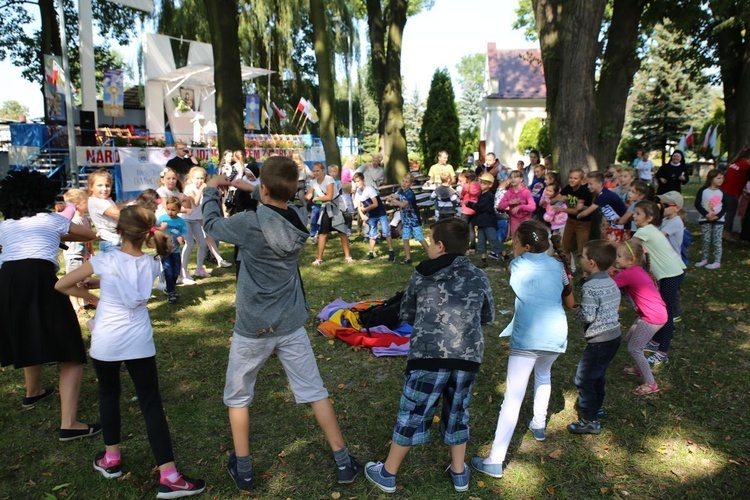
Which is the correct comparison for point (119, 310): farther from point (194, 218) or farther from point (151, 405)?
point (194, 218)

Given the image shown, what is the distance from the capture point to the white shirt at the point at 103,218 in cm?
588

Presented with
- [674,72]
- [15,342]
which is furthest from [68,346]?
[674,72]

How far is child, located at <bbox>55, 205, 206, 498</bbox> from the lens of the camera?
3137mm

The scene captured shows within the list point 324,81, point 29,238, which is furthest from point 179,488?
point 324,81

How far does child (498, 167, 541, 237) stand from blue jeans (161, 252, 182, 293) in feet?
18.4

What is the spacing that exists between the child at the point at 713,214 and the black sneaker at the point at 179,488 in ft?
29.9

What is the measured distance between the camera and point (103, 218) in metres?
6.00

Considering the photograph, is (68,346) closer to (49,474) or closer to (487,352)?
(49,474)

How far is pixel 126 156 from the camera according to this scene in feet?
53.9

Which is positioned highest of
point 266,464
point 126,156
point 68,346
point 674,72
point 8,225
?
point 674,72

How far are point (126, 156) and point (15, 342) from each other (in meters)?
14.2

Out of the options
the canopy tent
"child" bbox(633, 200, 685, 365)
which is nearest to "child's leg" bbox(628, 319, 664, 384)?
"child" bbox(633, 200, 685, 365)

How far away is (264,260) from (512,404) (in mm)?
1892

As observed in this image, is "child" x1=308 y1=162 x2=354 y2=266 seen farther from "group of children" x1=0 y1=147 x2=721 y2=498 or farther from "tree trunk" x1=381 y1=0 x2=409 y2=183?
"tree trunk" x1=381 y1=0 x2=409 y2=183
